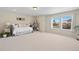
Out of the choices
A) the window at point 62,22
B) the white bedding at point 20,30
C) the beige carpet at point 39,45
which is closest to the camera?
the beige carpet at point 39,45

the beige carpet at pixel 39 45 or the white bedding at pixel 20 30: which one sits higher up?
the white bedding at pixel 20 30

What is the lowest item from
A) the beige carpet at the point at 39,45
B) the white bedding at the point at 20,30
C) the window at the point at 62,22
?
the beige carpet at the point at 39,45

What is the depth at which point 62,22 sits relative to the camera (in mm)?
8109

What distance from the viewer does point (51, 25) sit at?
964cm

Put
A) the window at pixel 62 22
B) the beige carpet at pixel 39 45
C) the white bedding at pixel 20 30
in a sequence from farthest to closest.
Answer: the window at pixel 62 22 → the white bedding at pixel 20 30 → the beige carpet at pixel 39 45

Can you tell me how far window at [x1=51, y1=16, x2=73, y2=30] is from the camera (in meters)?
7.20

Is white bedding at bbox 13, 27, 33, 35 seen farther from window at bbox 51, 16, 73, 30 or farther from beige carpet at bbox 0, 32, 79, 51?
window at bbox 51, 16, 73, 30

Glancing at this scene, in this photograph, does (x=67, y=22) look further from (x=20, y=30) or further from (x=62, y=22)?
(x=20, y=30)

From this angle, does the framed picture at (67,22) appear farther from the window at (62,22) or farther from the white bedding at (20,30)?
the white bedding at (20,30)

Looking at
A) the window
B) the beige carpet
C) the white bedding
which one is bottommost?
the beige carpet

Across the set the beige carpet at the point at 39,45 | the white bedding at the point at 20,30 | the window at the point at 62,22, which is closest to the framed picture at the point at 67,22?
the window at the point at 62,22

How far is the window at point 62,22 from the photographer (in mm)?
7204

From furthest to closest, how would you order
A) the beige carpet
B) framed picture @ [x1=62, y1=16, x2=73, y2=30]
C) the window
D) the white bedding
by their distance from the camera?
the window
framed picture @ [x1=62, y1=16, x2=73, y2=30]
the white bedding
the beige carpet

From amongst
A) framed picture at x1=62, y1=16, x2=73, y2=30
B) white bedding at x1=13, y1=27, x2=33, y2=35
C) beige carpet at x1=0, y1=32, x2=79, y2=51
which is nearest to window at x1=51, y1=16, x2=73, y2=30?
framed picture at x1=62, y1=16, x2=73, y2=30
